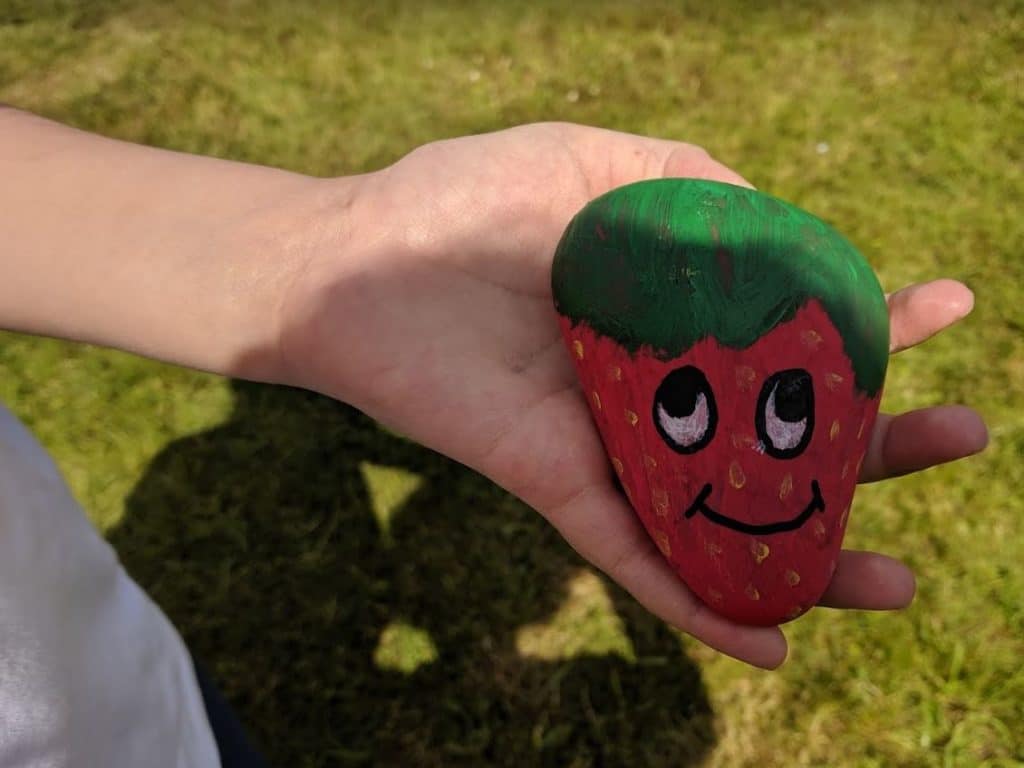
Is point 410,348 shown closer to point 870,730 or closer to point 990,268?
point 870,730

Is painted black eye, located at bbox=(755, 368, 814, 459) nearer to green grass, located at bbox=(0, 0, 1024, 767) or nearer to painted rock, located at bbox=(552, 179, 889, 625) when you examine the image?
painted rock, located at bbox=(552, 179, 889, 625)

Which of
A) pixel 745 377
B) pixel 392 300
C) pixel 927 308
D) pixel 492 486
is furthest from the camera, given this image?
pixel 492 486

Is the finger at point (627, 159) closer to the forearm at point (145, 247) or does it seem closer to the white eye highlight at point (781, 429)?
the forearm at point (145, 247)

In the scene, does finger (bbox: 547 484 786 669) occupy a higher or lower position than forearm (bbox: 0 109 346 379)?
lower

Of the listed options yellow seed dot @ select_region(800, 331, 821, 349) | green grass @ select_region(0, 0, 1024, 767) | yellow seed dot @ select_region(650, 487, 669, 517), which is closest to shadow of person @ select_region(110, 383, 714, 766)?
green grass @ select_region(0, 0, 1024, 767)

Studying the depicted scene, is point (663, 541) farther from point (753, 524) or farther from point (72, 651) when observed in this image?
point (72, 651)

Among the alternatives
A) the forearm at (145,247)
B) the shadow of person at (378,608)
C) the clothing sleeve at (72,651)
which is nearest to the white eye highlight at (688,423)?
the forearm at (145,247)

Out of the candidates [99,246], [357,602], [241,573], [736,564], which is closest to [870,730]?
[736,564]

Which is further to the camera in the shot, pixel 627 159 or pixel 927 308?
pixel 627 159

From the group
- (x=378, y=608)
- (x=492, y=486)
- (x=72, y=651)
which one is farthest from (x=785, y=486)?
(x=378, y=608)
